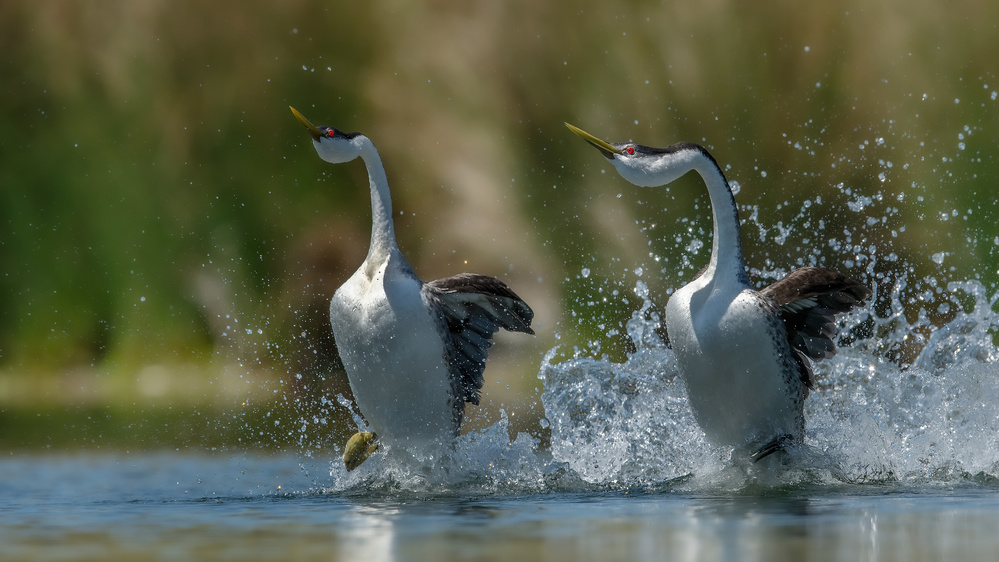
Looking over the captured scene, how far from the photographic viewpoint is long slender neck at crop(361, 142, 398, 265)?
700 centimetres

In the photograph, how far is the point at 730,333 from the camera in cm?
638

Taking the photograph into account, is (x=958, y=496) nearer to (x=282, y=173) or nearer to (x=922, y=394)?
(x=922, y=394)

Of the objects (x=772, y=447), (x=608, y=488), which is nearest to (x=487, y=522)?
(x=608, y=488)

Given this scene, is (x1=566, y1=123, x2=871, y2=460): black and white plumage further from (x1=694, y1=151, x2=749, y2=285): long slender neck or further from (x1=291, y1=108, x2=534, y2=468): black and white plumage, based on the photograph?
(x1=291, y1=108, x2=534, y2=468): black and white plumage

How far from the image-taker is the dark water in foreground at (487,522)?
430 cm

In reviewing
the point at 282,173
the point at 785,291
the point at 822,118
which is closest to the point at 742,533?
the point at 785,291

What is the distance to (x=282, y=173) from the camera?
17547 millimetres

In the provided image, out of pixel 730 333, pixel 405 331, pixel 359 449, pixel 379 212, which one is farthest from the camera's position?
pixel 379 212

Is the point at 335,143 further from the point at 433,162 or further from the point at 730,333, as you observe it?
the point at 433,162

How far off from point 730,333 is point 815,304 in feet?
2.42

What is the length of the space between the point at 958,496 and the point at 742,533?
1.68 m

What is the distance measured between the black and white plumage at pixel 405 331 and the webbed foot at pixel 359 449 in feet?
0.04

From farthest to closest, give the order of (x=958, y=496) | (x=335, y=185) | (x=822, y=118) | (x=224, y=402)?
(x=335, y=185) → (x=822, y=118) → (x=224, y=402) → (x=958, y=496)

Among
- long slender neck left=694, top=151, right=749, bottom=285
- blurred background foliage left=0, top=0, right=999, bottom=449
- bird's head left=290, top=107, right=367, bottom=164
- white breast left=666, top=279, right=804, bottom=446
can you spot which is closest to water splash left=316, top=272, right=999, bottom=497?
white breast left=666, top=279, right=804, bottom=446
